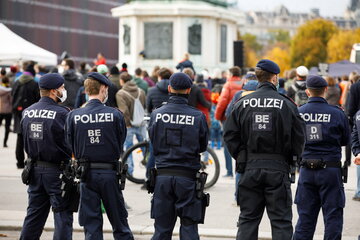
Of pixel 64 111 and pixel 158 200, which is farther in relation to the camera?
pixel 64 111

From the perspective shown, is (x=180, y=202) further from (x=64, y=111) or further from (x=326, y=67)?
(x=326, y=67)

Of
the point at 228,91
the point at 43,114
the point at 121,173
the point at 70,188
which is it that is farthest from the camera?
the point at 228,91

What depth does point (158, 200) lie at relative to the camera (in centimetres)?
827

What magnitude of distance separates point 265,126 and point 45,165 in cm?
227

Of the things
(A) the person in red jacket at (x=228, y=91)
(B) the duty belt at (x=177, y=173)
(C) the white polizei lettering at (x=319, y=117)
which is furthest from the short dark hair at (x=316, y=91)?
(A) the person in red jacket at (x=228, y=91)

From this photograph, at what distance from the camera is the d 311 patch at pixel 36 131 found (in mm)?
8812

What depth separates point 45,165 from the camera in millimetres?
8828

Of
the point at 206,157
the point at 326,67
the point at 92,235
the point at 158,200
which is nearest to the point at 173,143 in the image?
the point at 158,200

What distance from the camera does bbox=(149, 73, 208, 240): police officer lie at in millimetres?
8250

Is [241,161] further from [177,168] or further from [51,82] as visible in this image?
[51,82]

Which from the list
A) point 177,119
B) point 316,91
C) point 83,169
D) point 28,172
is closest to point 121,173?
point 83,169

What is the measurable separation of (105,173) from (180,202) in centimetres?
74

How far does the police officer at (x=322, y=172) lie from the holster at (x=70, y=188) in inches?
85.8

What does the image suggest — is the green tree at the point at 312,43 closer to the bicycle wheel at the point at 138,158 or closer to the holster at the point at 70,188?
the bicycle wheel at the point at 138,158
